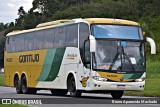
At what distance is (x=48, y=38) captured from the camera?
28.5 m

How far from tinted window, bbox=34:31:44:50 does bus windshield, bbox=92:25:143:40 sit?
5955 mm

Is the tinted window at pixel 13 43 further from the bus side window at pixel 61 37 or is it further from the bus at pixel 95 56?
the bus side window at pixel 61 37

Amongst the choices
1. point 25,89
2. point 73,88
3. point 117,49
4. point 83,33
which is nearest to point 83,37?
point 83,33

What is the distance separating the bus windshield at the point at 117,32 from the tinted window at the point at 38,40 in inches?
234

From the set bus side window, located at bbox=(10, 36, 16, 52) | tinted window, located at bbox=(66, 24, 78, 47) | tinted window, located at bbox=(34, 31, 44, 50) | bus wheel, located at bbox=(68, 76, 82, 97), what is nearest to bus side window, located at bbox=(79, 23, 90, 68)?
tinted window, located at bbox=(66, 24, 78, 47)

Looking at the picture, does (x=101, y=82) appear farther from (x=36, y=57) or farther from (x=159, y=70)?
(x=159, y=70)

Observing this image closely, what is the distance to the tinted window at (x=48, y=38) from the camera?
28047 mm

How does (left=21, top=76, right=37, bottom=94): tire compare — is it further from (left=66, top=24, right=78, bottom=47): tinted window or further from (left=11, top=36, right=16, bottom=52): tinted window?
(left=66, top=24, right=78, bottom=47): tinted window

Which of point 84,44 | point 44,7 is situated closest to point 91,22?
point 84,44

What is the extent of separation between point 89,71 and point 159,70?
93.8ft

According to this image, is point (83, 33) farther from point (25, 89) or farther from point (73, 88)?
point (25, 89)

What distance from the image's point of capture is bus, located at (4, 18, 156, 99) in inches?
925

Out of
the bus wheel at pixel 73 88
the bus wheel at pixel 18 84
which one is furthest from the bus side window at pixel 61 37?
the bus wheel at pixel 18 84

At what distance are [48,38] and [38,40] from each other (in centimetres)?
142
